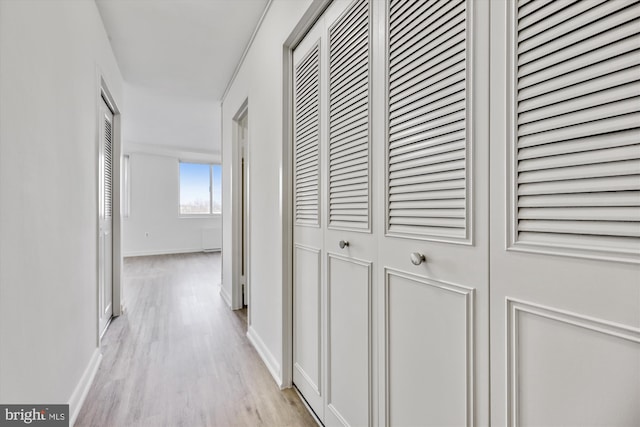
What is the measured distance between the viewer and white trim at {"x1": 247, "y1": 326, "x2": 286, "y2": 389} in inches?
79.0

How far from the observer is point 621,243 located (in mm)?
555

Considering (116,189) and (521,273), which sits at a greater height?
(116,189)

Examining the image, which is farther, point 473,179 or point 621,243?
point 473,179

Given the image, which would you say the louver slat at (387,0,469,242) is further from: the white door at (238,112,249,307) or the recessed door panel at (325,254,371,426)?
the white door at (238,112,249,307)

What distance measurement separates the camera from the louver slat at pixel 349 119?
126cm

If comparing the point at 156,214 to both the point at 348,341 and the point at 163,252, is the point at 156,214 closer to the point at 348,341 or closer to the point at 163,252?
the point at 163,252

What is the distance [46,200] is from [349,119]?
1.39 metres

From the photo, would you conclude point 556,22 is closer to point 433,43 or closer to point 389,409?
point 433,43

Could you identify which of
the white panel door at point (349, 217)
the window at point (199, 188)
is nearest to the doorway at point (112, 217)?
the white panel door at point (349, 217)

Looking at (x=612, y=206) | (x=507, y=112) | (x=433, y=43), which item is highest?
(x=433, y=43)

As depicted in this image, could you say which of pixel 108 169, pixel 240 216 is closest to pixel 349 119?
pixel 240 216

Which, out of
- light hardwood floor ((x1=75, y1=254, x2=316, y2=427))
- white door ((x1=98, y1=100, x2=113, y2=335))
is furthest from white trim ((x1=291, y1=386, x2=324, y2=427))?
white door ((x1=98, y1=100, x2=113, y2=335))

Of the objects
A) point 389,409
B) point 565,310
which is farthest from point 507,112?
point 389,409

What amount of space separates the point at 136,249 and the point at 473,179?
27.1 feet
